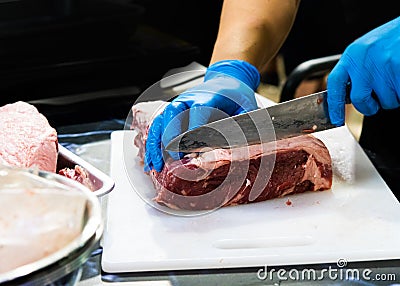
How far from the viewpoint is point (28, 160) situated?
3.73ft

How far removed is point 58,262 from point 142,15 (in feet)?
3.64

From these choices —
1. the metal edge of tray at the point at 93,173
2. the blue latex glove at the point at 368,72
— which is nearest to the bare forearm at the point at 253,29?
the blue latex glove at the point at 368,72

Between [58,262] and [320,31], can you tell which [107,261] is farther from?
[320,31]

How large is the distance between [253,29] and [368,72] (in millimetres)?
397

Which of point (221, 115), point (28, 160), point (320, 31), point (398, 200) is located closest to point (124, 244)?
point (28, 160)

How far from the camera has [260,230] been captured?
117cm

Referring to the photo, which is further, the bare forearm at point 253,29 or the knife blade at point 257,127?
the bare forearm at point 253,29

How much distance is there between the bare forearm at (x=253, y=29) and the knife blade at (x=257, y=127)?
1.09 ft

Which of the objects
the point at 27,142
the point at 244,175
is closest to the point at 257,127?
the point at 244,175

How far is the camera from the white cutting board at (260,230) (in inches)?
42.5

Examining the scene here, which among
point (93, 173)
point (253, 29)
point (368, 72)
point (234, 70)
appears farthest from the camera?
point (253, 29)

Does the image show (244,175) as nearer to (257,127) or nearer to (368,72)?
(257,127)

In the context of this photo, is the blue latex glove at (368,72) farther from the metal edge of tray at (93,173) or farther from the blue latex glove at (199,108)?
the metal edge of tray at (93,173)

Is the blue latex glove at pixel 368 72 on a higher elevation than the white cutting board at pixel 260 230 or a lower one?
higher
